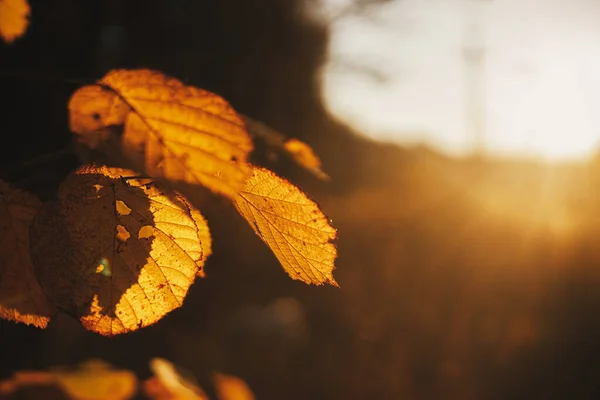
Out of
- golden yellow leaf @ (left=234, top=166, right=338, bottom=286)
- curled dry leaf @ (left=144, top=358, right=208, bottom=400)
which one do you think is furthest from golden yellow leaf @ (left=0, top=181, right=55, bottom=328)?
curled dry leaf @ (left=144, top=358, right=208, bottom=400)

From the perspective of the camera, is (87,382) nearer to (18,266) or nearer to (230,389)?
(230,389)

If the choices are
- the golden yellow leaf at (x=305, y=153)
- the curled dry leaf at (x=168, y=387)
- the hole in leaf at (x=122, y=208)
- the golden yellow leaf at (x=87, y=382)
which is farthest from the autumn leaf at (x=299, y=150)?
the golden yellow leaf at (x=87, y=382)

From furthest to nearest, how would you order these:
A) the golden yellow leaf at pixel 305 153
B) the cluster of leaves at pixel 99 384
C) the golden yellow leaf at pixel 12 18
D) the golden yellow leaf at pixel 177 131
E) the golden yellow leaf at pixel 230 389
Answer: the golden yellow leaf at pixel 230 389, the cluster of leaves at pixel 99 384, the golden yellow leaf at pixel 305 153, the golden yellow leaf at pixel 12 18, the golden yellow leaf at pixel 177 131

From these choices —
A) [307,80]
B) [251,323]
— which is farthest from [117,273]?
[251,323]

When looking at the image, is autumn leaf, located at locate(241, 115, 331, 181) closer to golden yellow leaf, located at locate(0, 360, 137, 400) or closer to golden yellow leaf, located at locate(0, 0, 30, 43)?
golden yellow leaf, located at locate(0, 0, 30, 43)

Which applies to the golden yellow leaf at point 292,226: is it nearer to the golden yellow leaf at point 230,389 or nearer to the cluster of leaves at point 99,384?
the cluster of leaves at point 99,384

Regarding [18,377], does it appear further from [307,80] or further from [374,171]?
[374,171]

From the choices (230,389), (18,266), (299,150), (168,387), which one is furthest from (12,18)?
(230,389)
